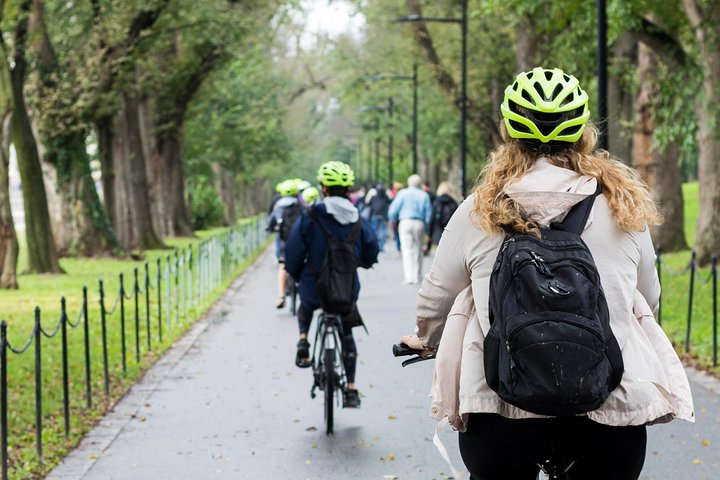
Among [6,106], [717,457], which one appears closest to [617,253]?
[717,457]

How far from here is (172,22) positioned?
3456 centimetres

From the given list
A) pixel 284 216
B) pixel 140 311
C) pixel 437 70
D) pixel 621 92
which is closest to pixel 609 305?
pixel 284 216

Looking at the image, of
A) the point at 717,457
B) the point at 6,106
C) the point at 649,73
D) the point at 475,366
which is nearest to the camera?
the point at 475,366

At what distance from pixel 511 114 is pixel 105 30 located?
86.7ft

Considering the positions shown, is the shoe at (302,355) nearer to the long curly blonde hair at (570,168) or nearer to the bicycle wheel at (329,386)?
the bicycle wheel at (329,386)

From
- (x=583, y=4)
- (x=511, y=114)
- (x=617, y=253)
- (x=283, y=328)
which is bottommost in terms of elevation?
(x=283, y=328)

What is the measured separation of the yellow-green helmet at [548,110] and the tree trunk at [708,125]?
1788cm

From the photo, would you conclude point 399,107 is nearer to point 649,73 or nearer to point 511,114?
point 649,73

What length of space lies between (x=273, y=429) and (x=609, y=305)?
594 cm

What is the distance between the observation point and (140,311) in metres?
18.8

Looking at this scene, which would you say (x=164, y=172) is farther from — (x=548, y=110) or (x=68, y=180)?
(x=548, y=110)

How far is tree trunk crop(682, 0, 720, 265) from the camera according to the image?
69.8ft

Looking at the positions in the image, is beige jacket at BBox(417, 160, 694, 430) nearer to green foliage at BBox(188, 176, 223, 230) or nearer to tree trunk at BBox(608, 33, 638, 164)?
tree trunk at BBox(608, 33, 638, 164)

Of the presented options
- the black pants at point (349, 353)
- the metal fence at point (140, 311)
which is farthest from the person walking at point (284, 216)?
the black pants at point (349, 353)
